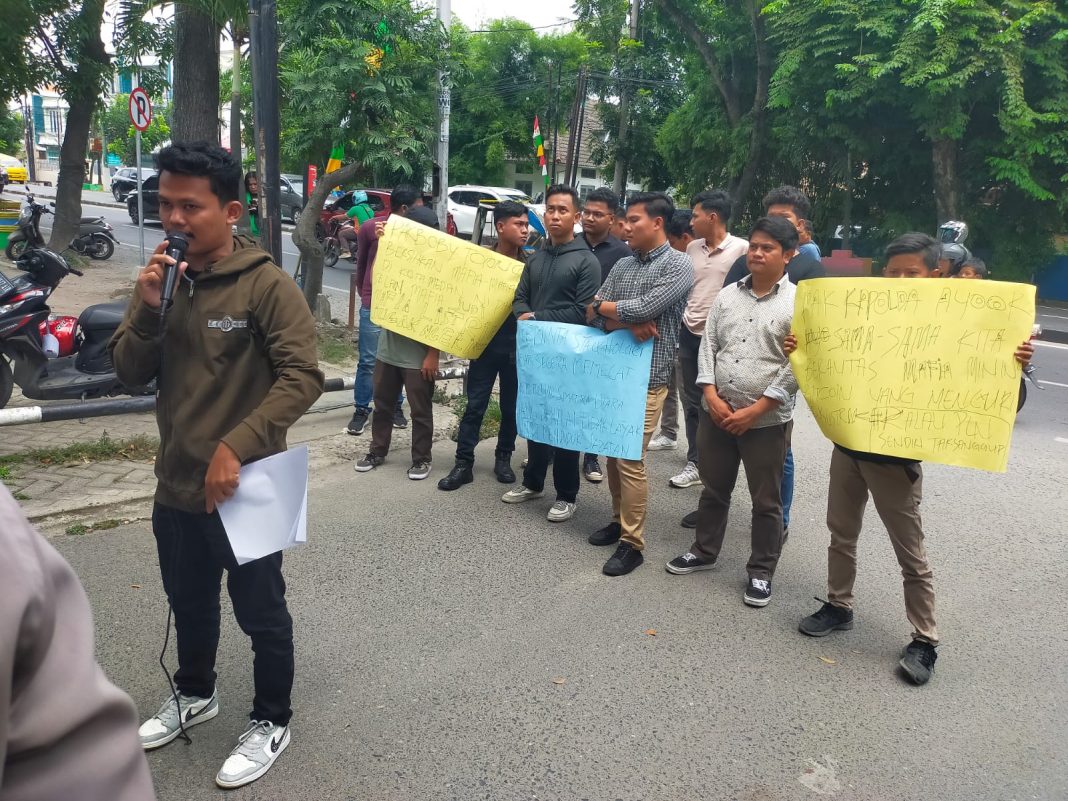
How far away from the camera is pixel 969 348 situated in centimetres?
341

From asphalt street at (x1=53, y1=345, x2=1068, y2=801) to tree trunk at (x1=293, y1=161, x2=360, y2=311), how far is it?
4519mm

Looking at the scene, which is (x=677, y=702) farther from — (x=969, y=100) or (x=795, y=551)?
(x=969, y=100)

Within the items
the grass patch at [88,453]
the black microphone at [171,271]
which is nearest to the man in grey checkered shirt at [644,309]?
the black microphone at [171,271]

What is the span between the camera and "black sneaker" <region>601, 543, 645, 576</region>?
442cm

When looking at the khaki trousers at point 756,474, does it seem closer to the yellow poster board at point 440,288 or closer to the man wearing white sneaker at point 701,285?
the man wearing white sneaker at point 701,285

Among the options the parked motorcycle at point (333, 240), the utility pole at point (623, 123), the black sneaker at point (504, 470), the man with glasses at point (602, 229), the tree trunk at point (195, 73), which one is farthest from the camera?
the utility pole at point (623, 123)

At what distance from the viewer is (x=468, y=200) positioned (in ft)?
74.6

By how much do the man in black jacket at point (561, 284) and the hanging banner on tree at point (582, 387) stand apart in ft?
0.60

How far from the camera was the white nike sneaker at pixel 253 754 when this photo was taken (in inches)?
106

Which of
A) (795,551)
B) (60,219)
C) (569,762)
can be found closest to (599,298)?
(795,551)

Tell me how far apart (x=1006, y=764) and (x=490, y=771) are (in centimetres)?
179

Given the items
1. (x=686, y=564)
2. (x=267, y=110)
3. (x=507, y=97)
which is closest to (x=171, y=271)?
(x=686, y=564)

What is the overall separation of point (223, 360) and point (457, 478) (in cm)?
314

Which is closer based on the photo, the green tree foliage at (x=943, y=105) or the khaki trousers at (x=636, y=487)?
the khaki trousers at (x=636, y=487)
